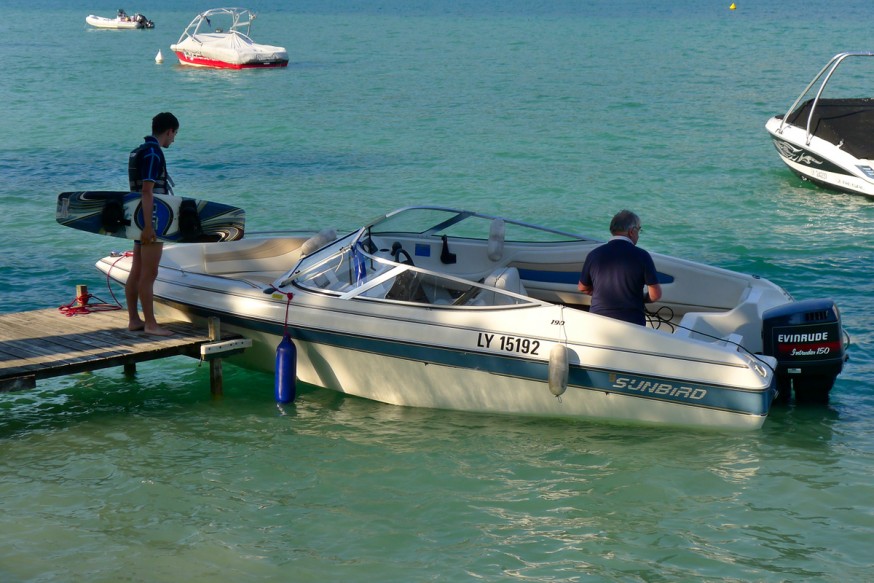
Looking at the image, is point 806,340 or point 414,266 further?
point 414,266

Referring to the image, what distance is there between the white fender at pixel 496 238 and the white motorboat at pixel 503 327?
0.01 meters

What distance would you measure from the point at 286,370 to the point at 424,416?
4.02ft

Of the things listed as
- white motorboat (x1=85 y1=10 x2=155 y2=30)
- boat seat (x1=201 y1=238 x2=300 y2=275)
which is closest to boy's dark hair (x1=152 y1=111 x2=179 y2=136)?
boat seat (x1=201 y1=238 x2=300 y2=275)

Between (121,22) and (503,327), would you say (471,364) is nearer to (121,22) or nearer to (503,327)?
(503,327)

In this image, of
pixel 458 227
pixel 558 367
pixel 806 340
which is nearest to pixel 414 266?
pixel 458 227

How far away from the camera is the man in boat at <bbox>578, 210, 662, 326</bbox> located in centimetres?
832

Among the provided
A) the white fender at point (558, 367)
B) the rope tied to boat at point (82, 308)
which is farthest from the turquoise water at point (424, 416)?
the rope tied to boat at point (82, 308)

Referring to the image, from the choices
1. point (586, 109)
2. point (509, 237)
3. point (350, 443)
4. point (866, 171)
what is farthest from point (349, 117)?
point (350, 443)

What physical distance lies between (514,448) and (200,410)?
9.29ft

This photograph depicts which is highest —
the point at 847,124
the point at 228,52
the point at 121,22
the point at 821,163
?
the point at 121,22

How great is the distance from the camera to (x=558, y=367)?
324 inches

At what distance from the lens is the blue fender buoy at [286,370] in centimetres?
902

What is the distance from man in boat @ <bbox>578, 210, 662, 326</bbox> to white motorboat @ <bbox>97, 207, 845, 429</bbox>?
22 centimetres

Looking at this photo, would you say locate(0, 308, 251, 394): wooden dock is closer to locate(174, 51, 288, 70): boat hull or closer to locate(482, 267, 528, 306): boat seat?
locate(482, 267, 528, 306): boat seat
